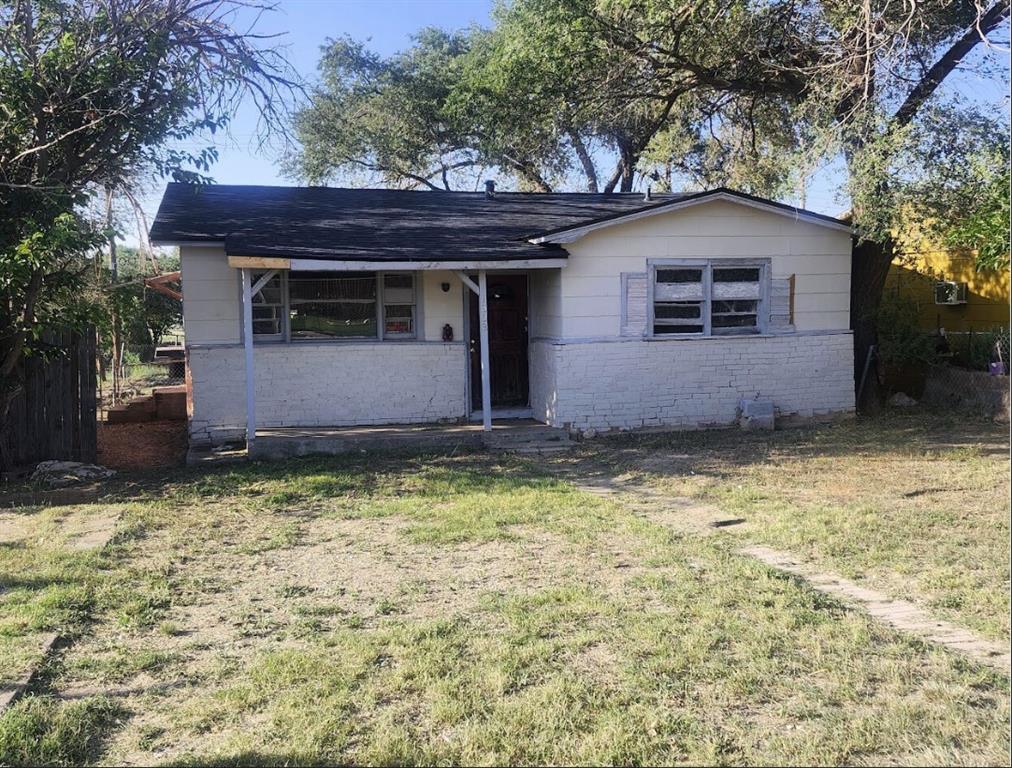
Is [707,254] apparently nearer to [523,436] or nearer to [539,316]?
[539,316]

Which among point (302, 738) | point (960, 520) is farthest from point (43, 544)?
point (960, 520)

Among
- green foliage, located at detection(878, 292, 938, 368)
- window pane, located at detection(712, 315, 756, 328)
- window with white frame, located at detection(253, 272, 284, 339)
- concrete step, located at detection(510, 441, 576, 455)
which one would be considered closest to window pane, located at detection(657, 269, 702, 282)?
window pane, located at detection(712, 315, 756, 328)

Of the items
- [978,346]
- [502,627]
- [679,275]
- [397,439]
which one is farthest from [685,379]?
[502,627]

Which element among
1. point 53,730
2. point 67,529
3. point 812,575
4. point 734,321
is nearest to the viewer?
point 53,730

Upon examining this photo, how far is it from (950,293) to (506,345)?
8.17m

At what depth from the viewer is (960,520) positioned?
Result: 6762mm

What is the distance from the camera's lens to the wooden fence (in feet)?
33.5

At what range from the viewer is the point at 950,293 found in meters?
15.2

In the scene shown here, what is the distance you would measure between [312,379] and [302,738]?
8896 millimetres

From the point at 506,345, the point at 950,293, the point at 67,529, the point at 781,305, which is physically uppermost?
the point at 950,293

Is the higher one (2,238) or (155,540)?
(2,238)

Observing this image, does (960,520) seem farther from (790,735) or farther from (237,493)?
(237,493)

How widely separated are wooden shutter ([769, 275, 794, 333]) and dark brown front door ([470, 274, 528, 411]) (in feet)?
12.2

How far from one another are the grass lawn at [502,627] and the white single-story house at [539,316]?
11.2 feet
